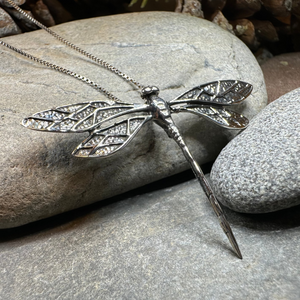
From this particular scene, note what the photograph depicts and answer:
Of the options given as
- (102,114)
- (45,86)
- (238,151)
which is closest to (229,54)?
(238,151)

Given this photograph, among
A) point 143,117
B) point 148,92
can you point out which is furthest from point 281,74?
point 143,117

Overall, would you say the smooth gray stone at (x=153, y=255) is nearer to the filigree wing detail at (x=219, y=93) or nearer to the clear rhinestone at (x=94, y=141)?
the clear rhinestone at (x=94, y=141)

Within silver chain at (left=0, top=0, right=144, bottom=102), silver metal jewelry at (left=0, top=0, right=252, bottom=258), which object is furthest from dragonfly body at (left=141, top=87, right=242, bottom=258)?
silver chain at (left=0, top=0, right=144, bottom=102)

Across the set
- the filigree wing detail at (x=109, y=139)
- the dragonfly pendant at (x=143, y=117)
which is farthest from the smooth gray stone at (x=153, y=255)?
the filigree wing detail at (x=109, y=139)

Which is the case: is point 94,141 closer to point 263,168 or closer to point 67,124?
point 67,124

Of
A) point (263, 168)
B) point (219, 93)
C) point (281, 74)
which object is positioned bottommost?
point (281, 74)

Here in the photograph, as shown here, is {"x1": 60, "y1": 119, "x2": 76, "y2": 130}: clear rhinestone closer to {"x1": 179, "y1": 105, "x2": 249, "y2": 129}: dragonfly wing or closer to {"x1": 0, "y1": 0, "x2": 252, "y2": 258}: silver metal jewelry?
{"x1": 0, "y1": 0, "x2": 252, "y2": 258}: silver metal jewelry
